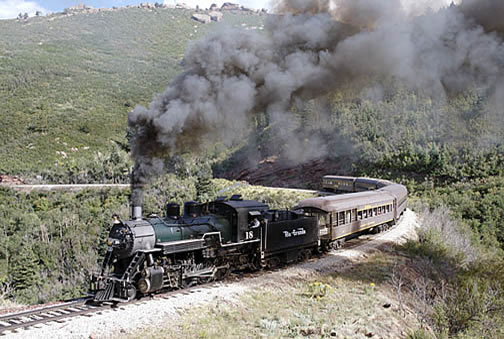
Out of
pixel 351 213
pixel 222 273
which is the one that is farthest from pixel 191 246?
pixel 351 213

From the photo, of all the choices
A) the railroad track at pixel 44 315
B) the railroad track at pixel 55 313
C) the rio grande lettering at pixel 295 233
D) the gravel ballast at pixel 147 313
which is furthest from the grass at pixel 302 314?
the railroad track at pixel 44 315

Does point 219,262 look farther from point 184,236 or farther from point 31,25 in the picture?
point 31,25

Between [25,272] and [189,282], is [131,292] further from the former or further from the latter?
[25,272]

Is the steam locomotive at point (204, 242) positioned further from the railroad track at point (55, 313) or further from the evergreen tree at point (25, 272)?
the evergreen tree at point (25, 272)

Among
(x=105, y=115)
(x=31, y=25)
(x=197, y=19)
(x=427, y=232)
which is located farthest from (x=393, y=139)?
(x=31, y=25)

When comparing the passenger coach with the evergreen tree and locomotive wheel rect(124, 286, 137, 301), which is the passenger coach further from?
the evergreen tree

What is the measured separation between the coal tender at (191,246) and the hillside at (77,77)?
47.3 meters

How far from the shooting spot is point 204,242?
1249cm

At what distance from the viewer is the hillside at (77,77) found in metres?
71.0

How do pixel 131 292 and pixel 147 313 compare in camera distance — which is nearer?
pixel 147 313

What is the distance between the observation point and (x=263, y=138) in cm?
7831

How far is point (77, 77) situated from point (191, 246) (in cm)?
10455

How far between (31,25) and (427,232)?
183 metres

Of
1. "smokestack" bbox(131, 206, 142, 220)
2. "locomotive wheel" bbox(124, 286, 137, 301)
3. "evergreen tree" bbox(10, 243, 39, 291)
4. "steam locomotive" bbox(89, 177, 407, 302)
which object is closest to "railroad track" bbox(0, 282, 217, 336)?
"locomotive wheel" bbox(124, 286, 137, 301)
